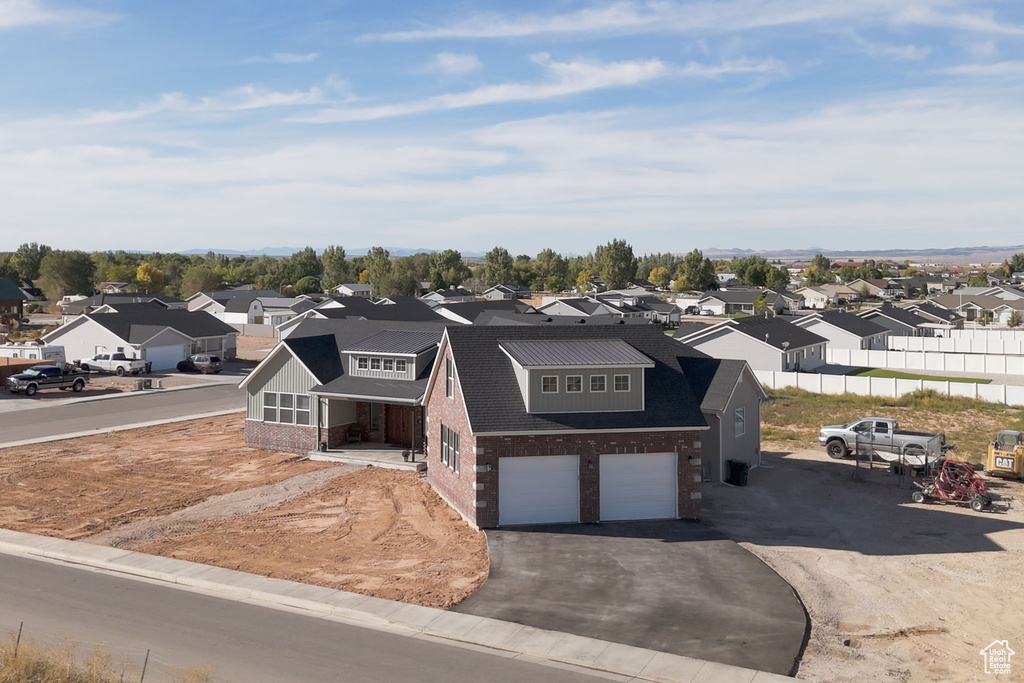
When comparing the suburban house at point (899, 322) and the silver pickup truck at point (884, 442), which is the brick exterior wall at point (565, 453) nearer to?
the silver pickup truck at point (884, 442)

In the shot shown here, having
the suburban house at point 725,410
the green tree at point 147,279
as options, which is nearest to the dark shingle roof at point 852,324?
the suburban house at point 725,410

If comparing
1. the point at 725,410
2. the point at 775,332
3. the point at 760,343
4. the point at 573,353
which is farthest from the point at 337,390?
the point at 775,332

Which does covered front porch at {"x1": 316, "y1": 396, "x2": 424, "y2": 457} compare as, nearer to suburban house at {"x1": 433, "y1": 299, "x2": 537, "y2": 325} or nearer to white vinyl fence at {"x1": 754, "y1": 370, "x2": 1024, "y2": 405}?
white vinyl fence at {"x1": 754, "y1": 370, "x2": 1024, "y2": 405}

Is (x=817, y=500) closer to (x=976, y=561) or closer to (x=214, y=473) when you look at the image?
(x=976, y=561)

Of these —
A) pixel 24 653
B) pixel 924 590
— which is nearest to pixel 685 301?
pixel 924 590

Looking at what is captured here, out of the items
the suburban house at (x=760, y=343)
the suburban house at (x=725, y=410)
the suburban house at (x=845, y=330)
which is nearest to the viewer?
the suburban house at (x=725, y=410)

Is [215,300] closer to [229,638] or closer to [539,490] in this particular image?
[539,490]
